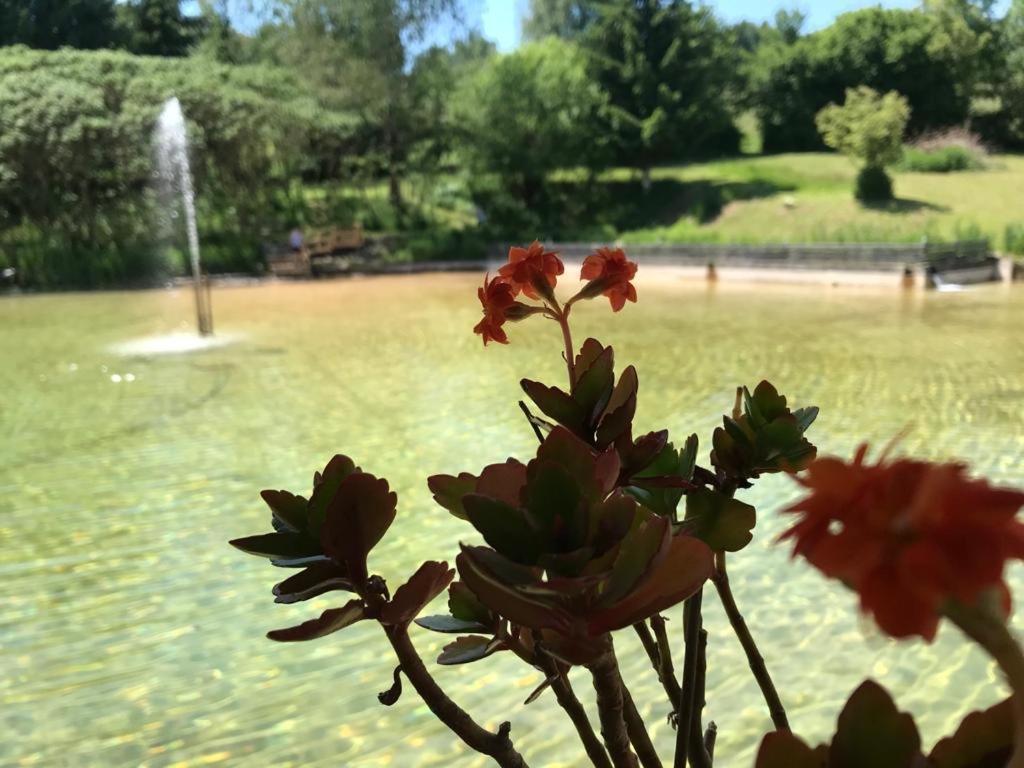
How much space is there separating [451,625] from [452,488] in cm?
14

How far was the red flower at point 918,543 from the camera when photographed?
39cm

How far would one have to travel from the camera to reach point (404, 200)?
28.6 metres

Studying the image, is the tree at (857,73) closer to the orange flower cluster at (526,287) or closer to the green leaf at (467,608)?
the orange flower cluster at (526,287)

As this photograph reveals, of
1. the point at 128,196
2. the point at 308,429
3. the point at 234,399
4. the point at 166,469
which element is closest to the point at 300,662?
the point at 166,469

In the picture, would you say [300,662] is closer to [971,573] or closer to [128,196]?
[971,573]

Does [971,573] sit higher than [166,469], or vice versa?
[971,573]

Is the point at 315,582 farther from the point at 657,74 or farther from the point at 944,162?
the point at 657,74

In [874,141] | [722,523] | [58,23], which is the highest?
[58,23]

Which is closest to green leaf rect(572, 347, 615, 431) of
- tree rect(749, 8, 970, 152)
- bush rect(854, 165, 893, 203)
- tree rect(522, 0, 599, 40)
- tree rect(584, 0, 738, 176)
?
bush rect(854, 165, 893, 203)

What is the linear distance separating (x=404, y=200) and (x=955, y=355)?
22.7 metres

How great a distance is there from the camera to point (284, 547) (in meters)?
0.77

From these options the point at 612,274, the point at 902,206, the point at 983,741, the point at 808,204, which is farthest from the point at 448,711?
the point at 808,204

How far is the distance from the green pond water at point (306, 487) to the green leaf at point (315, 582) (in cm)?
38

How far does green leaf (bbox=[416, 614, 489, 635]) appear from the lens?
2.68 feet
